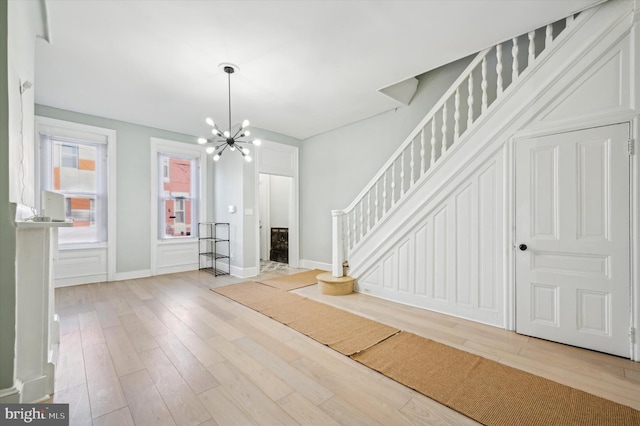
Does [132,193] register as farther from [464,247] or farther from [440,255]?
[464,247]

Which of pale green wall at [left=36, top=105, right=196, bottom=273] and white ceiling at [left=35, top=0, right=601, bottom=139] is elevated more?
white ceiling at [left=35, top=0, right=601, bottom=139]

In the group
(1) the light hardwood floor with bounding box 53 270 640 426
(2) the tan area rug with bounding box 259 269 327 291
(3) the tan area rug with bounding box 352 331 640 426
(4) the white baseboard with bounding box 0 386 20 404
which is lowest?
(2) the tan area rug with bounding box 259 269 327 291

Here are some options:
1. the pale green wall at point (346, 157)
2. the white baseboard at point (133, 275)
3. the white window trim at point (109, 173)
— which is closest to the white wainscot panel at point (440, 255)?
the pale green wall at point (346, 157)

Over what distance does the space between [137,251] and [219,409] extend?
4758 mm

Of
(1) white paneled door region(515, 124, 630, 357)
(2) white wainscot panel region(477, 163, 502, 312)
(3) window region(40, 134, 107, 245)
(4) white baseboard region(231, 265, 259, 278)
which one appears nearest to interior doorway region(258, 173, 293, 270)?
(4) white baseboard region(231, 265, 259, 278)

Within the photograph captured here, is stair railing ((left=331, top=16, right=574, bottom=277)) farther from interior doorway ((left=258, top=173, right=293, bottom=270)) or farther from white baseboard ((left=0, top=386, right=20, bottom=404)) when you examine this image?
white baseboard ((left=0, top=386, right=20, bottom=404))

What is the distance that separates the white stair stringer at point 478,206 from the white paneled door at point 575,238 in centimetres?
17

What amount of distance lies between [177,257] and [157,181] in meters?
1.70

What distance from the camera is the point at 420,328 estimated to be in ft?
9.59

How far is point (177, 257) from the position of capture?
5.83 m

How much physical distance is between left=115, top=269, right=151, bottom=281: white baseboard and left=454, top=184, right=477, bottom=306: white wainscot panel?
18.6 feet

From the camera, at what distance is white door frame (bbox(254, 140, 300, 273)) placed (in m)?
5.55

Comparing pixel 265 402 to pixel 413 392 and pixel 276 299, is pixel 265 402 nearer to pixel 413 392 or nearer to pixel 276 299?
pixel 413 392

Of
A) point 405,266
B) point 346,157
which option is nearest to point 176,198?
point 346,157
